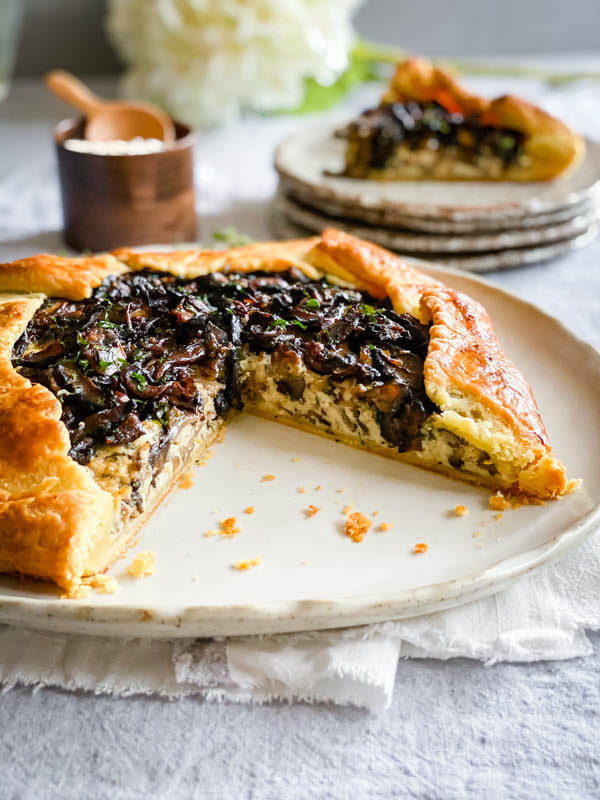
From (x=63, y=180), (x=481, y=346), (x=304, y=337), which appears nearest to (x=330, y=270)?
(x=304, y=337)

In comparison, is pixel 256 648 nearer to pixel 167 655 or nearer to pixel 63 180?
pixel 167 655

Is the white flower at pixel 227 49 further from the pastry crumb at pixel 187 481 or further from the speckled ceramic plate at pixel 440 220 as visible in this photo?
the pastry crumb at pixel 187 481

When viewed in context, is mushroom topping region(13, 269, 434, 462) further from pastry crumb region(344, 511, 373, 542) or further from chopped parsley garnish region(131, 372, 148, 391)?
pastry crumb region(344, 511, 373, 542)

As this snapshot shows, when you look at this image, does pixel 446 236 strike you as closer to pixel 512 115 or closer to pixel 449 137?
pixel 449 137

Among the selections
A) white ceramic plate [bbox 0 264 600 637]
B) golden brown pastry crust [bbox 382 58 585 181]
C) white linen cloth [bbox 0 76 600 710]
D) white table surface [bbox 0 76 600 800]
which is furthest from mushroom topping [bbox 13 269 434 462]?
golden brown pastry crust [bbox 382 58 585 181]

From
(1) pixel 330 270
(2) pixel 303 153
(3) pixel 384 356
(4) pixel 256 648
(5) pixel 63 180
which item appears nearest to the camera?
(4) pixel 256 648

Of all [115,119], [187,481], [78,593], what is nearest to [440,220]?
[115,119]
